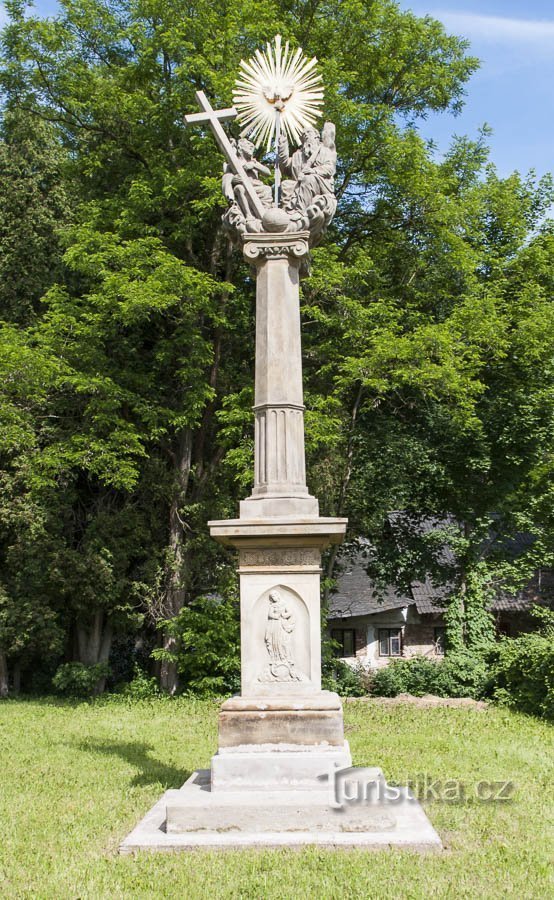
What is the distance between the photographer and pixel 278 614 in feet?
22.2

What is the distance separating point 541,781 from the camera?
8430 mm

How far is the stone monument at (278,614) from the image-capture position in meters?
6.08

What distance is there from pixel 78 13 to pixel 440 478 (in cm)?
1216

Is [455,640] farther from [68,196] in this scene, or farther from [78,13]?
[78,13]

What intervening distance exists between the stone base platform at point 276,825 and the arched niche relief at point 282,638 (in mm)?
891

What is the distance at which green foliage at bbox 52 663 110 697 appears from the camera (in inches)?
634

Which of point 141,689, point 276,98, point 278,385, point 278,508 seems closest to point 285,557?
point 278,508

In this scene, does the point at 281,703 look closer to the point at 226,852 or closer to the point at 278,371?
the point at 226,852

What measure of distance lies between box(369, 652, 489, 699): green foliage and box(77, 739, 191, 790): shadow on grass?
24.3 ft

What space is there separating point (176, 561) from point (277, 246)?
9.88 m

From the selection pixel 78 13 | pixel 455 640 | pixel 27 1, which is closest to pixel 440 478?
pixel 455 640

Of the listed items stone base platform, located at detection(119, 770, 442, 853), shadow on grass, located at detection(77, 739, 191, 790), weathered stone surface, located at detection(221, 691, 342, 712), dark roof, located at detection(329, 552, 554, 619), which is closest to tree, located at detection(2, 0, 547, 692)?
dark roof, located at detection(329, 552, 554, 619)

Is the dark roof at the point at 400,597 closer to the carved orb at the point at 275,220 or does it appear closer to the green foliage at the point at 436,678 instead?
the green foliage at the point at 436,678

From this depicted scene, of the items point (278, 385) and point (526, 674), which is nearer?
point (278, 385)
